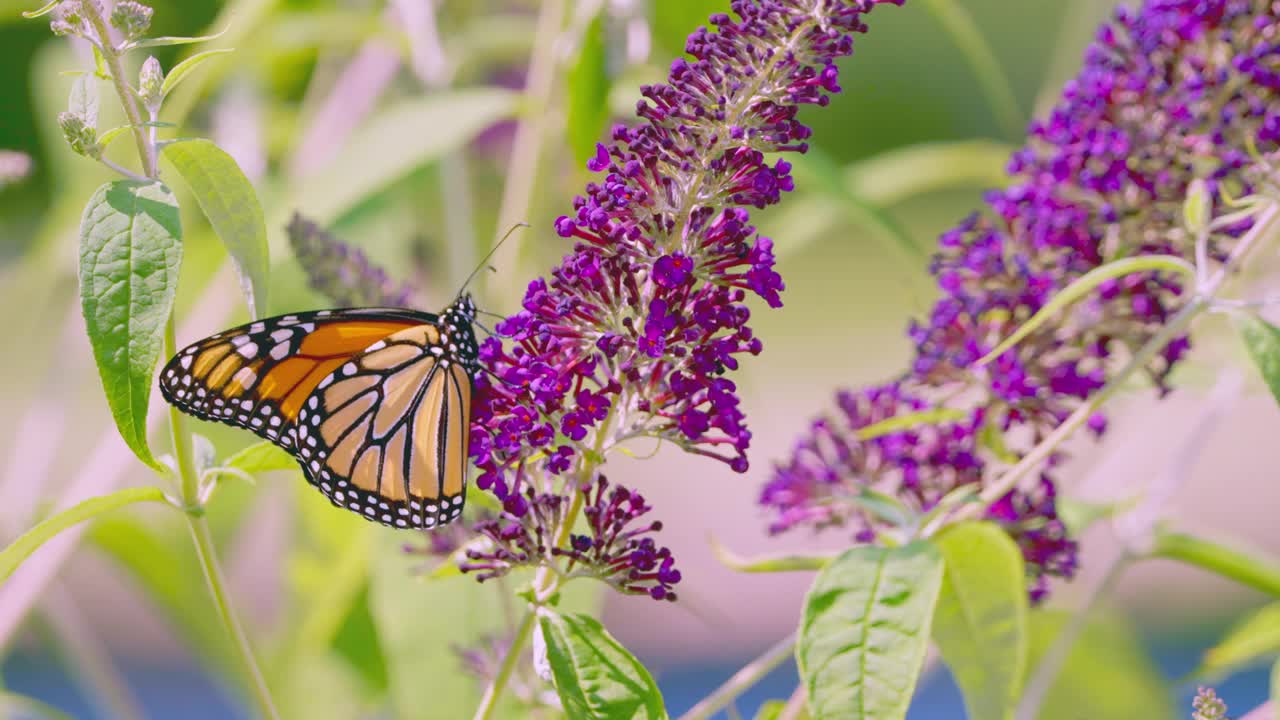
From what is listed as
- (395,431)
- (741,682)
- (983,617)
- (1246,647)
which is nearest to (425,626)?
(395,431)

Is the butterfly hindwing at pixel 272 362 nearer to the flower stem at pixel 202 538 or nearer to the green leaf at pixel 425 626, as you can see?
the flower stem at pixel 202 538

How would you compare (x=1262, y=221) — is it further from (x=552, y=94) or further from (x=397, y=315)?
(x=552, y=94)

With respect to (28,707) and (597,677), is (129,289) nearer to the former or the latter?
(597,677)

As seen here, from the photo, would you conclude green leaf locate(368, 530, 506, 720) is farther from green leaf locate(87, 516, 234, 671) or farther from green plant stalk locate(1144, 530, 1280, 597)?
green plant stalk locate(1144, 530, 1280, 597)

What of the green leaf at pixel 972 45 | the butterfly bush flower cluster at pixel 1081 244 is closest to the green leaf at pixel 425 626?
the butterfly bush flower cluster at pixel 1081 244

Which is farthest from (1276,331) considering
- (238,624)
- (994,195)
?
(238,624)

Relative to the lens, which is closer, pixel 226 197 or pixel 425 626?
pixel 226 197

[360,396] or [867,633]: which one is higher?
[360,396]
